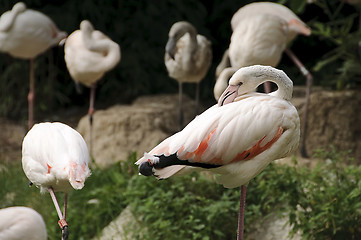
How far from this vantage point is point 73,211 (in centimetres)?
461

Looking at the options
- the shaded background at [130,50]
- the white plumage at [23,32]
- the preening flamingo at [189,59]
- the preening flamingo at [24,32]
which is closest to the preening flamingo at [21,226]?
the preening flamingo at [189,59]

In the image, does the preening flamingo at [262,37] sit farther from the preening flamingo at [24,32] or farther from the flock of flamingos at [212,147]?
the preening flamingo at [24,32]

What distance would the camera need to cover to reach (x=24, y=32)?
6188mm

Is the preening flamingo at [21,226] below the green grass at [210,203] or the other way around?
the other way around

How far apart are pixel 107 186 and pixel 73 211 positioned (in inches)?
12.8

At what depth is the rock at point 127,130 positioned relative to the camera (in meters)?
5.59

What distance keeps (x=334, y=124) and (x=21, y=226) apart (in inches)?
139

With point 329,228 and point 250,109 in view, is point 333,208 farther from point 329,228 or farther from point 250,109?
point 250,109

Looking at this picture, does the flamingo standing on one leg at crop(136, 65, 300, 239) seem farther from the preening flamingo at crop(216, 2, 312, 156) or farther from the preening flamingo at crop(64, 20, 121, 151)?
the preening flamingo at crop(64, 20, 121, 151)

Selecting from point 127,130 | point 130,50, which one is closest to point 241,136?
point 127,130

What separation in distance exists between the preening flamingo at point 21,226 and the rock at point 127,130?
7.88 feet

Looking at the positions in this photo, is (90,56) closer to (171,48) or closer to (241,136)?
(171,48)

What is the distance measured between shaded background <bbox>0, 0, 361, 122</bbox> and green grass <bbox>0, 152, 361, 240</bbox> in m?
2.89

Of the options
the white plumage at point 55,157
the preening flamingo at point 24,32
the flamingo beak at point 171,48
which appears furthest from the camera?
the preening flamingo at point 24,32
